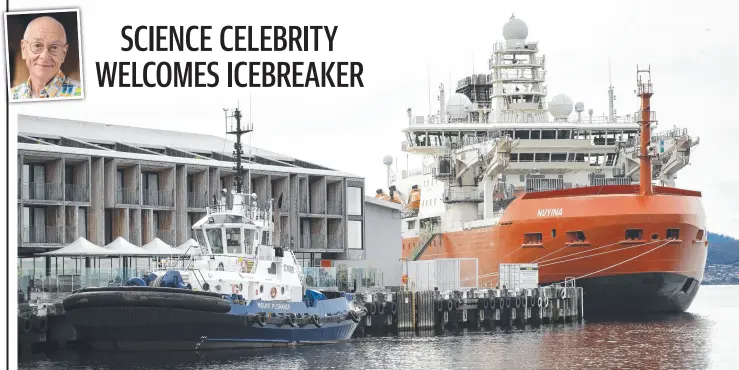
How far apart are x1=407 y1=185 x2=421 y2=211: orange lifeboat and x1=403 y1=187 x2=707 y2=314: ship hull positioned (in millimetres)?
20279

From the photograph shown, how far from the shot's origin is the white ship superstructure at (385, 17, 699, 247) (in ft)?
218

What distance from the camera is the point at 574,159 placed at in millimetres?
71938

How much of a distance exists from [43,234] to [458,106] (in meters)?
35.9

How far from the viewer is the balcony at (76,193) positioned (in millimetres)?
47219

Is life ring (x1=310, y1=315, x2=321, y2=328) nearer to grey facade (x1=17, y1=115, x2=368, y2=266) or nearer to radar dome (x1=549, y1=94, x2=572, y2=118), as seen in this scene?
grey facade (x1=17, y1=115, x2=368, y2=266)

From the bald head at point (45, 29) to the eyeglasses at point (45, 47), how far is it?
0.24 feet

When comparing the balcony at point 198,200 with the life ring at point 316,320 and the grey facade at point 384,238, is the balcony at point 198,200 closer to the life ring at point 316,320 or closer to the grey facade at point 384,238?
the grey facade at point 384,238

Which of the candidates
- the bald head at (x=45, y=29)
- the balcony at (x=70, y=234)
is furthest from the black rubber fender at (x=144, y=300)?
the bald head at (x=45, y=29)

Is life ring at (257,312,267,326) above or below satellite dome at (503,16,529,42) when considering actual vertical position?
below

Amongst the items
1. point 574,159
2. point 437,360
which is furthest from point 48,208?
point 574,159

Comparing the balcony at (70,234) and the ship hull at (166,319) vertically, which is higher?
the balcony at (70,234)

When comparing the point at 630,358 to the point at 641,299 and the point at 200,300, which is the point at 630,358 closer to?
the point at 200,300

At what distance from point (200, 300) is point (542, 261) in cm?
2838

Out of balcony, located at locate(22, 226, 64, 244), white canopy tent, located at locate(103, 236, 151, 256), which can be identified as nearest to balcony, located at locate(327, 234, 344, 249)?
balcony, located at locate(22, 226, 64, 244)
